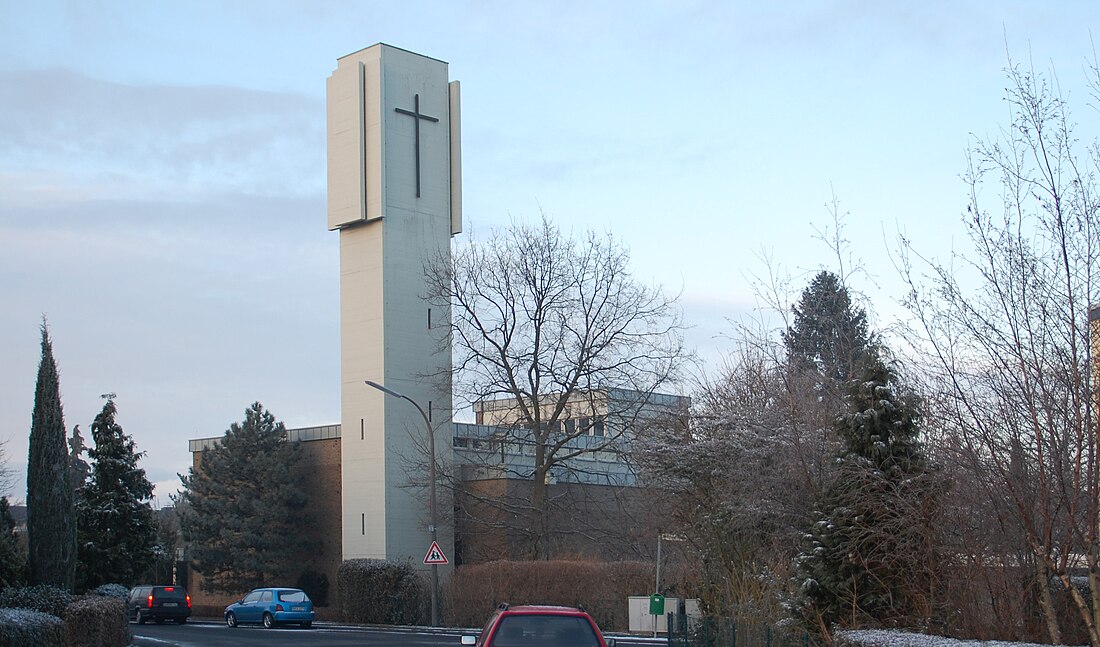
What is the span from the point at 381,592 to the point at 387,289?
1231cm

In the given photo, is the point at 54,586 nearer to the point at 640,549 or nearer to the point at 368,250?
the point at 640,549

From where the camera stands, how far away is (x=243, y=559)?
5412 centimetres

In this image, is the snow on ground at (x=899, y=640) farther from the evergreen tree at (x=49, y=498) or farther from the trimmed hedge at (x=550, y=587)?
the trimmed hedge at (x=550, y=587)

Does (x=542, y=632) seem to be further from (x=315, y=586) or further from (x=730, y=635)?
(x=315, y=586)

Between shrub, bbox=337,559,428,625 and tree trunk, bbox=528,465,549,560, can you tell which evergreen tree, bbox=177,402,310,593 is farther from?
tree trunk, bbox=528,465,549,560

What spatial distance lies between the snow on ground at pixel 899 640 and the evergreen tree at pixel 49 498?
52.1 feet

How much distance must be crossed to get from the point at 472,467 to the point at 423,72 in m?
16.9

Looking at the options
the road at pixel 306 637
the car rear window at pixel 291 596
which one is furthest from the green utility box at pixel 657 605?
the car rear window at pixel 291 596

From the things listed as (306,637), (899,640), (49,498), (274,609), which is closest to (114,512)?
(274,609)

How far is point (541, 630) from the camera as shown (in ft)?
45.7

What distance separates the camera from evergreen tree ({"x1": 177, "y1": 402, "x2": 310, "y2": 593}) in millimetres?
54188

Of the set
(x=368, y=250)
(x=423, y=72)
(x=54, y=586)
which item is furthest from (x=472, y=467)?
(x=54, y=586)

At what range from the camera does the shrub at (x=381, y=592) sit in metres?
44.5

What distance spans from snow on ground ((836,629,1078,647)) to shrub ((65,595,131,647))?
1402 centimetres
